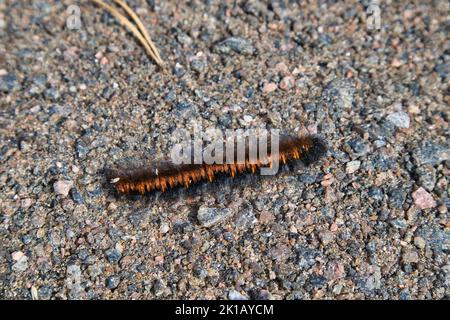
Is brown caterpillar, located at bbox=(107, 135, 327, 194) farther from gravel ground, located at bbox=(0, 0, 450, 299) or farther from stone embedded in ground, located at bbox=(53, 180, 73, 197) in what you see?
stone embedded in ground, located at bbox=(53, 180, 73, 197)

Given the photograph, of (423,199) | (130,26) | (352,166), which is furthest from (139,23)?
(423,199)


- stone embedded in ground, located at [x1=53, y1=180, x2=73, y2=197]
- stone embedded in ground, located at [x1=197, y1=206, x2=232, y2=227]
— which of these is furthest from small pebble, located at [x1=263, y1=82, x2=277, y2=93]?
stone embedded in ground, located at [x1=53, y1=180, x2=73, y2=197]

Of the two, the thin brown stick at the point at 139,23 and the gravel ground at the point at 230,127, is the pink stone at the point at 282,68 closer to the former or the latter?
the gravel ground at the point at 230,127

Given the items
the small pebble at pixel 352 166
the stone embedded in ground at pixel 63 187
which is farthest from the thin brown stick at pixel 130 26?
the small pebble at pixel 352 166

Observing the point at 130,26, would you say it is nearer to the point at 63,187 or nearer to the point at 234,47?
the point at 234,47

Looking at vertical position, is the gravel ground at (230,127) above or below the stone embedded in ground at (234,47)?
below

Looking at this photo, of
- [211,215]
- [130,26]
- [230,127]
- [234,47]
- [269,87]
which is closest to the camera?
[211,215]
